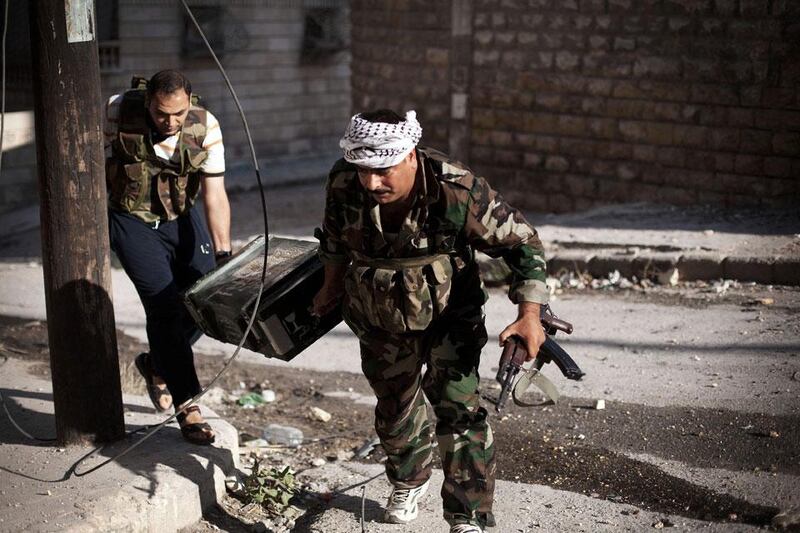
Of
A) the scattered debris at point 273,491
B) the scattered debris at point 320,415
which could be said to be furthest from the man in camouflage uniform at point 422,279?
the scattered debris at point 320,415

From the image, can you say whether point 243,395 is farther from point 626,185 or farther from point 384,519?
point 626,185

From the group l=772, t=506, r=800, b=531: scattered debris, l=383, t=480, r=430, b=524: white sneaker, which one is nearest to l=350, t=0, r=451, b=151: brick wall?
l=383, t=480, r=430, b=524: white sneaker

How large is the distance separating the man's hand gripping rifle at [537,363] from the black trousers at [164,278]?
60.1 inches

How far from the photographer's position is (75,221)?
12.7ft

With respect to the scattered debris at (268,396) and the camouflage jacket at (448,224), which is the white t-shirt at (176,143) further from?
the scattered debris at (268,396)

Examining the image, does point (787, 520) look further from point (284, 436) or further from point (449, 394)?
point (284, 436)

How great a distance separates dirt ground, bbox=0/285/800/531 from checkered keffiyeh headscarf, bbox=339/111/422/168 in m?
1.03

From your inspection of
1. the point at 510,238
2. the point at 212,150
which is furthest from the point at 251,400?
the point at 510,238

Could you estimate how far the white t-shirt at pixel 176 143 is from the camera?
4.31m

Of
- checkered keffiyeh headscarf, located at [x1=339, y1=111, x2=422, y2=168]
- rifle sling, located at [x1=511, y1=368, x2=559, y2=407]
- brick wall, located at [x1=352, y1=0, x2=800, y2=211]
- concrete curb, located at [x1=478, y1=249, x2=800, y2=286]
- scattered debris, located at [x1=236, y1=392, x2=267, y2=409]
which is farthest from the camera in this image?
brick wall, located at [x1=352, y1=0, x2=800, y2=211]

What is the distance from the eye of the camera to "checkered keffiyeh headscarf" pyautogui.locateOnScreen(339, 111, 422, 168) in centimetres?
318

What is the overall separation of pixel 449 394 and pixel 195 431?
1319 mm

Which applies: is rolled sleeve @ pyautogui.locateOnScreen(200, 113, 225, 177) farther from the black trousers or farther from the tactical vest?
the black trousers

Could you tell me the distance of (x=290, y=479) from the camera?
4.20 m
